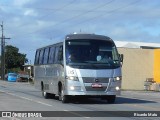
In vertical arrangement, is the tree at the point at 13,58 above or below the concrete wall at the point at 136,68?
above

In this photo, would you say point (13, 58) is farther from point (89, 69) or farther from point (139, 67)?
point (89, 69)

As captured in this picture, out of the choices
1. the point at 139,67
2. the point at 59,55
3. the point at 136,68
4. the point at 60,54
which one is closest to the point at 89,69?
the point at 60,54

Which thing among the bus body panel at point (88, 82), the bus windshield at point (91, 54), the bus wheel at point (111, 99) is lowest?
the bus wheel at point (111, 99)

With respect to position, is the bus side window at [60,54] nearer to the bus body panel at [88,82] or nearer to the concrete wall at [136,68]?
the bus body panel at [88,82]

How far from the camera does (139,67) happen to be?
53688 millimetres

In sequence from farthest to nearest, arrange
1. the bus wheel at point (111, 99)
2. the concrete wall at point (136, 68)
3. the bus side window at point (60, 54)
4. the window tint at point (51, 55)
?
the concrete wall at point (136, 68), the window tint at point (51, 55), the bus wheel at point (111, 99), the bus side window at point (60, 54)

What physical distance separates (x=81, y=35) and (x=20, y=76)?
6793cm

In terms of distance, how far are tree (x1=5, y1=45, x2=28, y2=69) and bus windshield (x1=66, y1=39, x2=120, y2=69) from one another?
328 feet

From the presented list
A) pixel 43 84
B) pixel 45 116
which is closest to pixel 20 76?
pixel 43 84

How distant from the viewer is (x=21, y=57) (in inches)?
4867

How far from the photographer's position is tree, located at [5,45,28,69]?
122m

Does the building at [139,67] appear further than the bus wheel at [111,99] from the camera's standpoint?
Yes

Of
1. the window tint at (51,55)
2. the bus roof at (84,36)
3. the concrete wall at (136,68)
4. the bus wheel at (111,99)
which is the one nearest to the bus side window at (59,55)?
the bus roof at (84,36)

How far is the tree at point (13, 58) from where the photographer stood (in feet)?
402
